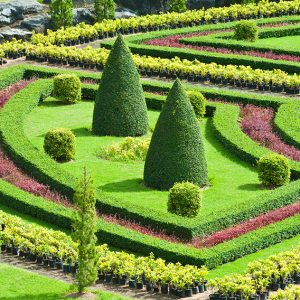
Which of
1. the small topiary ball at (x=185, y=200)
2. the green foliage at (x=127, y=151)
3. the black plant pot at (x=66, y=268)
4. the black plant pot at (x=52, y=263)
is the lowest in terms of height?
the black plant pot at (x=66, y=268)

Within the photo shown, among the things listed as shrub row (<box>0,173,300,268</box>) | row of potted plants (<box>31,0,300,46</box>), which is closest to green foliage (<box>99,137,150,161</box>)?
shrub row (<box>0,173,300,268</box>)

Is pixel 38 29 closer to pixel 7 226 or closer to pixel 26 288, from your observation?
pixel 7 226

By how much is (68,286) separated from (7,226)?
13.6 feet

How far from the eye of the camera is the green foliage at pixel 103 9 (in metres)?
62.8

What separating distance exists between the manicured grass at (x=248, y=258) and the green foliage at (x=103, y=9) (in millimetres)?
32151

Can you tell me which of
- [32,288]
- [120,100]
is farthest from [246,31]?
[32,288]

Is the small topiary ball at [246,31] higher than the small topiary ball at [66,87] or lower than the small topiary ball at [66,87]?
higher

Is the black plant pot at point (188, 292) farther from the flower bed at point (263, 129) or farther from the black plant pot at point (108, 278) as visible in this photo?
the flower bed at point (263, 129)

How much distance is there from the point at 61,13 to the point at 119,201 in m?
28.1

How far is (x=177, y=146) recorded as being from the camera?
36.4 metres

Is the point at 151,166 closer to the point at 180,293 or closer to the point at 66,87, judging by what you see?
the point at 180,293

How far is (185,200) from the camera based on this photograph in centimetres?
3403

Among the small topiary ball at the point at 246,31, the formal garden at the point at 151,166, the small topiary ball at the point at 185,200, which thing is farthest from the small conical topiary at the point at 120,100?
the small topiary ball at the point at 246,31

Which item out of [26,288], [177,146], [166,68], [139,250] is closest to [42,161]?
[177,146]
